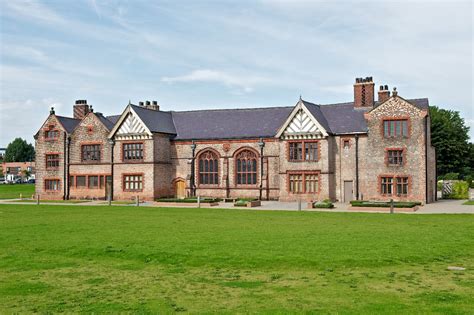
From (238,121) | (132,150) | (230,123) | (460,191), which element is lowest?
(460,191)

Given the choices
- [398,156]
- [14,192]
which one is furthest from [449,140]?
[14,192]

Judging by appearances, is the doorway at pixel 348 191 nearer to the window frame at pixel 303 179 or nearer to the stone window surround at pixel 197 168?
the window frame at pixel 303 179

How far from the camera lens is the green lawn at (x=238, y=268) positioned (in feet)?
35.5

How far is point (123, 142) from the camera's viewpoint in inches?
1902

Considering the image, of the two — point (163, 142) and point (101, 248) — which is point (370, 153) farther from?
point (101, 248)

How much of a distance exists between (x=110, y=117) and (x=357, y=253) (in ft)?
142

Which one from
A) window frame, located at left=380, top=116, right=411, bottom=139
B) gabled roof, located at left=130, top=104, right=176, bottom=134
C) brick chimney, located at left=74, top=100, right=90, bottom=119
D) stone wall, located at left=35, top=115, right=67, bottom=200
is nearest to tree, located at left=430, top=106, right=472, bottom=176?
window frame, located at left=380, top=116, right=411, bottom=139

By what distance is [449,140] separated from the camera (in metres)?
67.4

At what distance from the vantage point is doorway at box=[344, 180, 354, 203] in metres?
43.6

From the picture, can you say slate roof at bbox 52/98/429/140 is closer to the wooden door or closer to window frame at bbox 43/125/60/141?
window frame at bbox 43/125/60/141

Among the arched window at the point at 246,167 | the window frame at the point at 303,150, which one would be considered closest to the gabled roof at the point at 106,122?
the arched window at the point at 246,167

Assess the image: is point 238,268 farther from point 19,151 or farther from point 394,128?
point 19,151

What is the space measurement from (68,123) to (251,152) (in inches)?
759

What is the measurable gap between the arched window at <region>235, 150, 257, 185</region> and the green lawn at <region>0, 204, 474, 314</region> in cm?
2261
